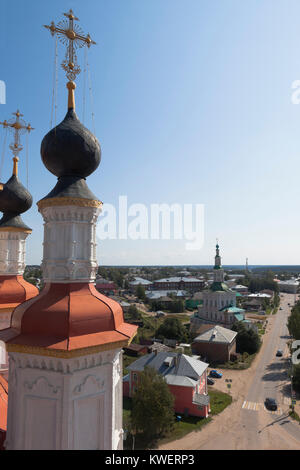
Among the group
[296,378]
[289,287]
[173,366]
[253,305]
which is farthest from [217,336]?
[289,287]

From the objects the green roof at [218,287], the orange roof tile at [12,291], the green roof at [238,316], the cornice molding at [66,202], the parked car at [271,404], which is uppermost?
the cornice molding at [66,202]

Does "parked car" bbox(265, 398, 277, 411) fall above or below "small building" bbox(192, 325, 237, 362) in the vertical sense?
below

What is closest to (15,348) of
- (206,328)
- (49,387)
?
(49,387)

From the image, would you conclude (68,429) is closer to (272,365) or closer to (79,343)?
(79,343)

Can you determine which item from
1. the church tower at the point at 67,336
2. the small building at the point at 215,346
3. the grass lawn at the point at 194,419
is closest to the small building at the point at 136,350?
the small building at the point at 215,346

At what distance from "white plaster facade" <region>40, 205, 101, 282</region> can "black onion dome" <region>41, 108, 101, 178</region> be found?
85 centimetres

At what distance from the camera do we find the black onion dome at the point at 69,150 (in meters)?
6.20

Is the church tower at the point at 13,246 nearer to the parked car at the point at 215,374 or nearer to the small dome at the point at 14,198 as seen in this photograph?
the small dome at the point at 14,198

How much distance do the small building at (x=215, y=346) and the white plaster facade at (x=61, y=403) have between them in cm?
4002

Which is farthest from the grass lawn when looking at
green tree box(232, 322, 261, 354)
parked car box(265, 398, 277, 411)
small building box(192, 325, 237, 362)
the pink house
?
green tree box(232, 322, 261, 354)

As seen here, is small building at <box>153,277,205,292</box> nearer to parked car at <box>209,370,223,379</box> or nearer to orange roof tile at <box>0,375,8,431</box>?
parked car at <box>209,370,223,379</box>

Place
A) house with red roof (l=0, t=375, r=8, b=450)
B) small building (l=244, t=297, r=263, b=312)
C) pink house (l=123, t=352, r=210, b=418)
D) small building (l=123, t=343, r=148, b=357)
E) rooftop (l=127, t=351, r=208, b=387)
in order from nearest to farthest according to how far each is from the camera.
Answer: house with red roof (l=0, t=375, r=8, b=450) < pink house (l=123, t=352, r=210, b=418) < rooftop (l=127, t=351, r=208, b=387) < small building (l=123, t=343, r=148, b=357) < small building (l=244, t=297, r=263, b=312)

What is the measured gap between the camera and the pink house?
27.9 metres

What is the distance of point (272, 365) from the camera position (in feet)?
135
